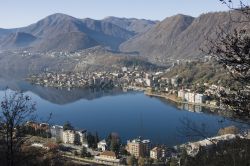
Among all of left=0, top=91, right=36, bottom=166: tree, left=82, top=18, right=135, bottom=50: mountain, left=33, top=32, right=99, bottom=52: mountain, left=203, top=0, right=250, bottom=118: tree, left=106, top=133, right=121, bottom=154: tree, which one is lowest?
left=106, top=133, right=121, bottom=154: tree

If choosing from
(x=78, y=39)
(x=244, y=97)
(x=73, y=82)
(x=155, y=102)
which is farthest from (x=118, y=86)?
(x=78, y=39)

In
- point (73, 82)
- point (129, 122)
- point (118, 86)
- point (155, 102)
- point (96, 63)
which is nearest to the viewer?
point (129, 122)

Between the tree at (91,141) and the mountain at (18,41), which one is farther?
the mountain at (18,41)

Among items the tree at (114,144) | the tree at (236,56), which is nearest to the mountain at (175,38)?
the tree at (114,144)

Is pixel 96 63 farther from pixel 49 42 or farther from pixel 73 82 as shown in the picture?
pixel 49 42

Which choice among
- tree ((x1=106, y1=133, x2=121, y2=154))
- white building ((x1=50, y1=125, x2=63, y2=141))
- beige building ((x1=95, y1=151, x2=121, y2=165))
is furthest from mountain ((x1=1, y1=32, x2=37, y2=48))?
beige building ((x1=95, y1=151, x2=121, y2=165))

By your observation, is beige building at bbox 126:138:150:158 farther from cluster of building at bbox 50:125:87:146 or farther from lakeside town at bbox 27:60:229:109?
lakeside town at bbox 27:60:229:109

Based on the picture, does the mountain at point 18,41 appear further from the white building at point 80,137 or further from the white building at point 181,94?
the white building at point 80,137
